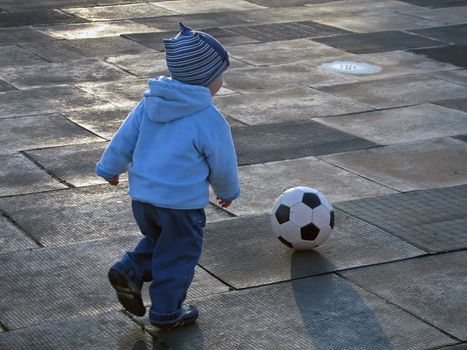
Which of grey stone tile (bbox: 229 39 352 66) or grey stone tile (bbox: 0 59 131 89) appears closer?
grey stone tile (bbox: 0 59 131 89)

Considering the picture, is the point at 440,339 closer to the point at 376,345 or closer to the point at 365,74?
the point at 376,345

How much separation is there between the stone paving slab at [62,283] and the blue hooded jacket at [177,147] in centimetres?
93

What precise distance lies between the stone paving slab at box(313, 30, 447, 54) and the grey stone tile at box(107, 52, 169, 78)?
8.22 ft

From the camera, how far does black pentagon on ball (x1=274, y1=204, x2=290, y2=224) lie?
7113mm

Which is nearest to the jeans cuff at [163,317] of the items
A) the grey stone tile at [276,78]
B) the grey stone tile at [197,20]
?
the grey stone tile at [276,78]

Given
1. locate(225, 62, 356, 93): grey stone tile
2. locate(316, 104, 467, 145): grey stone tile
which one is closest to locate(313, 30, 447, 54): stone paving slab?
locate(225, 62, 356, 93): grey stone tile

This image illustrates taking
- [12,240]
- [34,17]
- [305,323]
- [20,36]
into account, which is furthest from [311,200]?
[34,17]

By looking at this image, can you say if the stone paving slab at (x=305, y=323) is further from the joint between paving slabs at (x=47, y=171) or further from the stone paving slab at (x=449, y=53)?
the stone paving slab at (x=449, y=53)

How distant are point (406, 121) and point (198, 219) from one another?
5.32 m

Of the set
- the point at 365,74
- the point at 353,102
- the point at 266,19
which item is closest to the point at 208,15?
the point at 266,19

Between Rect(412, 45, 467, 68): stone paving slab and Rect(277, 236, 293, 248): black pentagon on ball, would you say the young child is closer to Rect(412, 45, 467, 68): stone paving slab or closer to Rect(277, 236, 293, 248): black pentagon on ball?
Rect(277, 236, 293, 248): black pentagon on ball

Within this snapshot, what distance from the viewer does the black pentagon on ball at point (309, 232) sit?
705 cm

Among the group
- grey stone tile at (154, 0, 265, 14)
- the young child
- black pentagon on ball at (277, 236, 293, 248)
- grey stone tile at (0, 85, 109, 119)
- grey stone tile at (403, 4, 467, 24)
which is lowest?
grey stone tile at (154, 0, 265, 14)

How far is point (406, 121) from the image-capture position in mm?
10742
